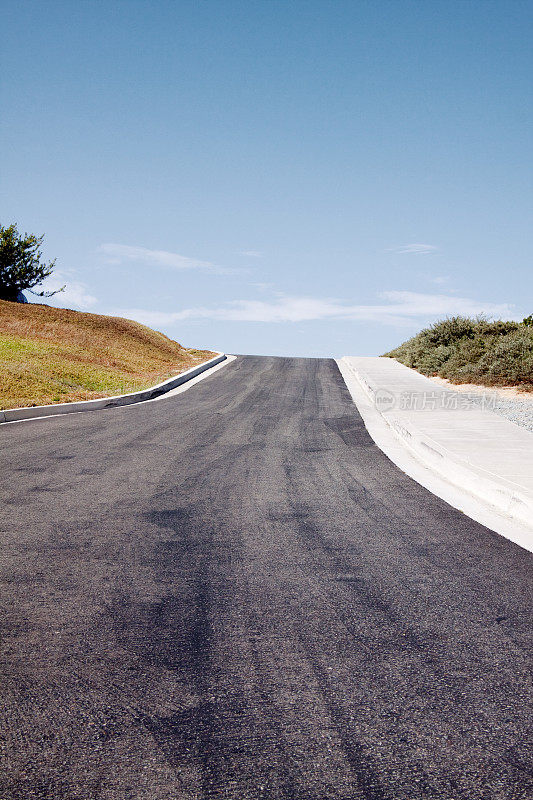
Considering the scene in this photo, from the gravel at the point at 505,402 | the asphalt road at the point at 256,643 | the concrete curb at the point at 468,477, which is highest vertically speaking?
the gravel at the point at 505,402

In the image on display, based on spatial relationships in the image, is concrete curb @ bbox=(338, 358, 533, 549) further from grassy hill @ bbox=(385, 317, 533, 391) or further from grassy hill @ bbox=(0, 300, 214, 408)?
grassy hill @ bbox=(0, 300, 214, 408)

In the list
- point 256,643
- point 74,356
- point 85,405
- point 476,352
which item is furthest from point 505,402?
point 74,356

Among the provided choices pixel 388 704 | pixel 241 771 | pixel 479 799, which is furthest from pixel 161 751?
pixel 479 799

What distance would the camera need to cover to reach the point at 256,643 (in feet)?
11.5

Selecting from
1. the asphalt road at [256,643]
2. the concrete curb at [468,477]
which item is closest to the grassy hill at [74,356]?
the concrete curb at [468,477]

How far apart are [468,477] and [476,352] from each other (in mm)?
15269

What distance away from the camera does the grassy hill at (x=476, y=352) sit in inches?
720

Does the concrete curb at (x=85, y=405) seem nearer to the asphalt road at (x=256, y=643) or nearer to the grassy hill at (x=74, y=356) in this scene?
the grassy hill at (x=74, y=356)

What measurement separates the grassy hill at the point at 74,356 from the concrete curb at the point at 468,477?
9199mm

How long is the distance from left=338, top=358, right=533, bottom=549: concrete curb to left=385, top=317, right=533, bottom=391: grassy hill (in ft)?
26.4

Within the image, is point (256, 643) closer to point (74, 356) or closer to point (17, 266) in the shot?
point (74, 356)

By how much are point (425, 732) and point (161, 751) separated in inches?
45.2

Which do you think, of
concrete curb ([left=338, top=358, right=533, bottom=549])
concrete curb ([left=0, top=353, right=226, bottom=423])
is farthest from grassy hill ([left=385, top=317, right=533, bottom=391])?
concrete curb ([left=0, top=353, right=226, bottom=423])

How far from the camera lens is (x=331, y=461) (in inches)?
356
